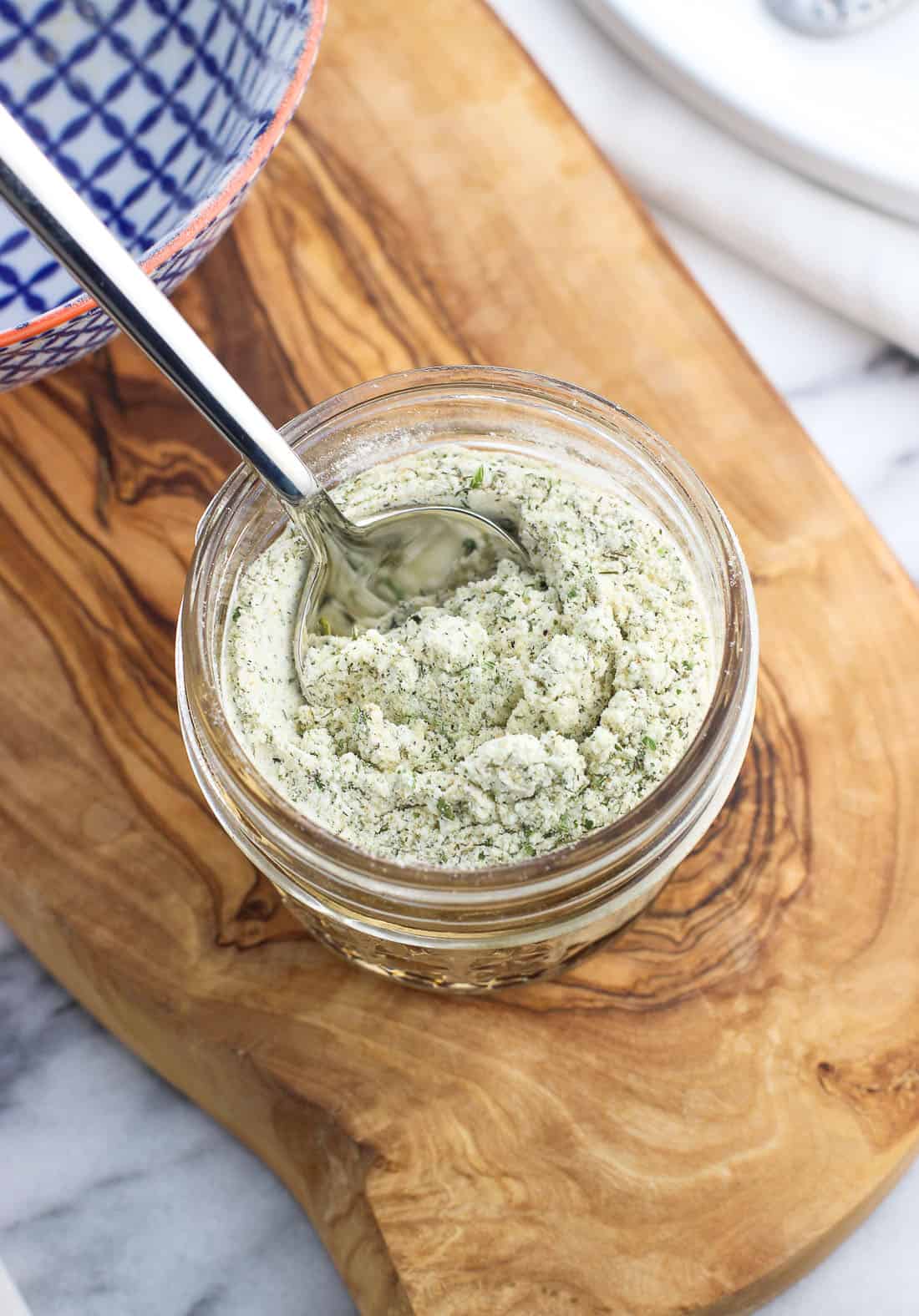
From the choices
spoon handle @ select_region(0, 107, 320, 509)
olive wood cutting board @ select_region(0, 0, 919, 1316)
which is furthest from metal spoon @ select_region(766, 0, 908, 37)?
spoon handle @ select_region(0, 107, 320, 509)

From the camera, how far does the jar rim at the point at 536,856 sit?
824 millimetres

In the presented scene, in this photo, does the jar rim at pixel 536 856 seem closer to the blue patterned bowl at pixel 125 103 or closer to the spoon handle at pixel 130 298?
the spoon handle at pixel 130 298

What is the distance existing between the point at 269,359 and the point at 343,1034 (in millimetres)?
579

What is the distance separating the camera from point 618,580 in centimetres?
96

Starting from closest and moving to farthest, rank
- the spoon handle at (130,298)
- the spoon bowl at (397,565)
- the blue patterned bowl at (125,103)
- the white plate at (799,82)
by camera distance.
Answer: the spoon handle at (130,298) → the spoon bowl at (397,565) → the blue patterned bowl at (125,103) → the white plate at (799,82)

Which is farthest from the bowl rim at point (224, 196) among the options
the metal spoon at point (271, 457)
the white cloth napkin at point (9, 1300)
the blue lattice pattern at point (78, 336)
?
the white cloth napkin at point (9, 1300)

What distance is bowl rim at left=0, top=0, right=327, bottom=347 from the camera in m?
1.00

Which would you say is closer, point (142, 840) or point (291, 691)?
point (291, 691)

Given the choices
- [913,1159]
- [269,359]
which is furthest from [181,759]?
[913,1159]

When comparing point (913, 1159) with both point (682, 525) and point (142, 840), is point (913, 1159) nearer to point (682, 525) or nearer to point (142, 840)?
point (682, 525)

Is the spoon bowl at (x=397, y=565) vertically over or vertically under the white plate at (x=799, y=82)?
over

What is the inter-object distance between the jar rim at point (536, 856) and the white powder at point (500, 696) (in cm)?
3

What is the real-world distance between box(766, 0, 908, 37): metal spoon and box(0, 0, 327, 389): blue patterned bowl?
0.63 metres

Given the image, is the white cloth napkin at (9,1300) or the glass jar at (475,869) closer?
the glass jar at (475,869)
